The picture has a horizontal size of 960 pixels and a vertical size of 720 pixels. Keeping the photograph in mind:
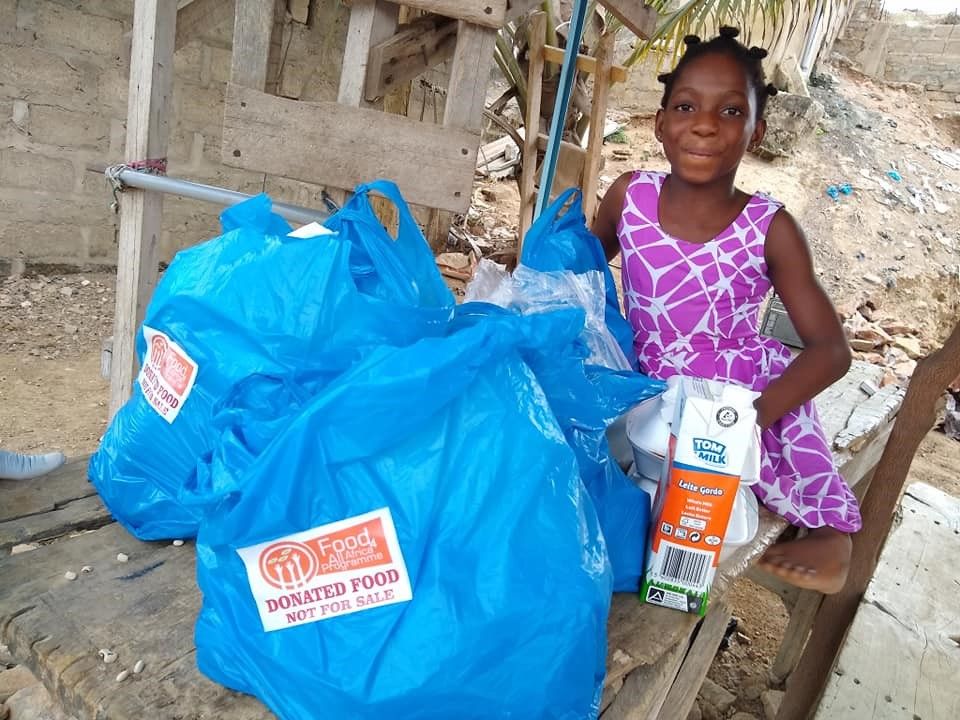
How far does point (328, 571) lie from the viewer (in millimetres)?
864

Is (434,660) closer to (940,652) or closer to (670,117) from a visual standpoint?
(670,117)

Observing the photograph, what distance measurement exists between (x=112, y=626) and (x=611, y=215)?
1476 millimetres

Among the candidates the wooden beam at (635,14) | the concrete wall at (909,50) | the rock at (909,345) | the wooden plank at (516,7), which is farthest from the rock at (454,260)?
the concrete wall at (909,50)

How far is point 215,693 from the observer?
93 centimetres

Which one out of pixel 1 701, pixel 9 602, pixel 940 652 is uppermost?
pixel 9 602

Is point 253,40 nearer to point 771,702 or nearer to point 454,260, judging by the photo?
point 771,702

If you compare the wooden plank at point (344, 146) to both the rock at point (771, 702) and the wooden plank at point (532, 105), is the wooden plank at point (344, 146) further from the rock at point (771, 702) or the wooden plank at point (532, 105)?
the wooden plank at point (532, 105)

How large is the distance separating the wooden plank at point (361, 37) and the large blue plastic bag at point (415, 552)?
1.09 m

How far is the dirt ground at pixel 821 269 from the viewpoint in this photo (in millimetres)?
3377

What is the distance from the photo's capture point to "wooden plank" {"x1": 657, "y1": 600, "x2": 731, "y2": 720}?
1465 millimetres

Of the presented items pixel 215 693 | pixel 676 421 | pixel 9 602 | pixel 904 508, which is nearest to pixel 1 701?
pixel 9 602

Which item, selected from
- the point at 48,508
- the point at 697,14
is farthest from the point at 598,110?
the point at 48,508

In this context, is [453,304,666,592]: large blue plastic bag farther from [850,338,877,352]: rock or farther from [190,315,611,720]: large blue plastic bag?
[850,338,877,352]: rock

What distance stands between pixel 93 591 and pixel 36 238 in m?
3.77
